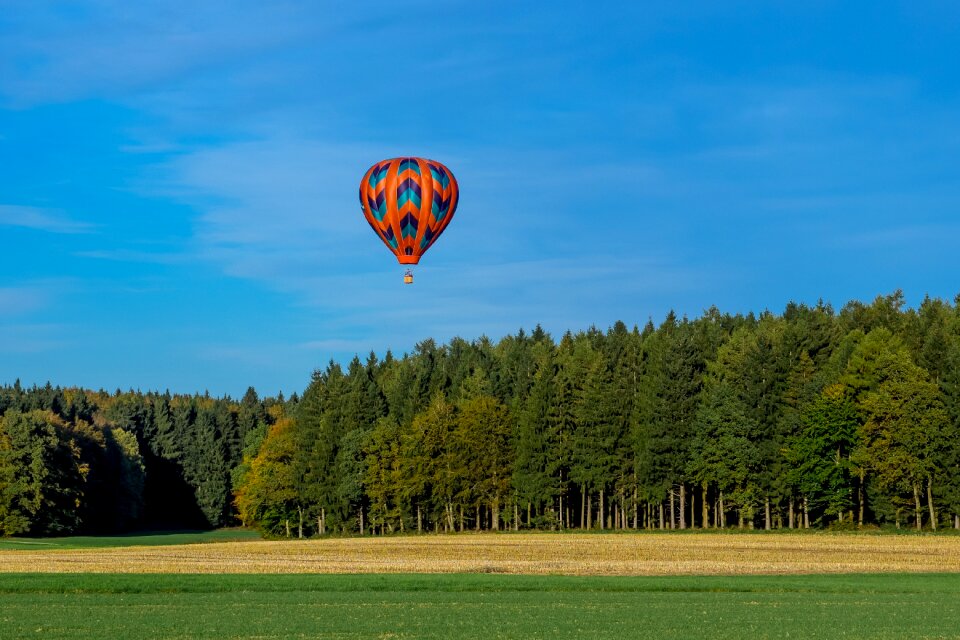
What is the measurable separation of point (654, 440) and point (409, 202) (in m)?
38.8

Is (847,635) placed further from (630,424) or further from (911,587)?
(630,424)

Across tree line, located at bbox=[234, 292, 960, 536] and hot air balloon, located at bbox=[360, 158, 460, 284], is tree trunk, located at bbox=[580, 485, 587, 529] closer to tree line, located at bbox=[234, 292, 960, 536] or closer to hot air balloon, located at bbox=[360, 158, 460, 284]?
tree line, located at bbox=[234, 292, 960, 536]

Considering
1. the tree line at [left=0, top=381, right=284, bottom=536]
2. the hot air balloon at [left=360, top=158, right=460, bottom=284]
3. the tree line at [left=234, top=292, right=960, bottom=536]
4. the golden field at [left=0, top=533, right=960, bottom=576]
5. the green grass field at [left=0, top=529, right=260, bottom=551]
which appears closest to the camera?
the golden field at [left=0, top=533, right=960, bottom=576]

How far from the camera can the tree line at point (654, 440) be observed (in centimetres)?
9438

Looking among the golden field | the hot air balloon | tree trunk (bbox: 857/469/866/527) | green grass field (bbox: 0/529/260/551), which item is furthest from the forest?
the hot air balloon

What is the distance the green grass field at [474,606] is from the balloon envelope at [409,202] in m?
24.6

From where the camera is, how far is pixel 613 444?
4144 inches

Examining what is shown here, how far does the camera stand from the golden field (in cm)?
5969

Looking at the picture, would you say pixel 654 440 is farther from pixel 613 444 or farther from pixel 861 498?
pixel 861 498

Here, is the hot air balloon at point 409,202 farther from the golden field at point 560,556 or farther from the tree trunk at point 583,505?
the tree trunk at point 583,505

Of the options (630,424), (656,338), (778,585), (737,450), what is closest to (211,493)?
(656,338)

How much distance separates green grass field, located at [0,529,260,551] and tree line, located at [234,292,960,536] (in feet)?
24.5

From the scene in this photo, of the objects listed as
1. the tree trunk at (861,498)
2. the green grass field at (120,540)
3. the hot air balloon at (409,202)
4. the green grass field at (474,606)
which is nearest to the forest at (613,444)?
the tree trunk at (861,498)

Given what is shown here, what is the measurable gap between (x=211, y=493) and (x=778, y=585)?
412ft
